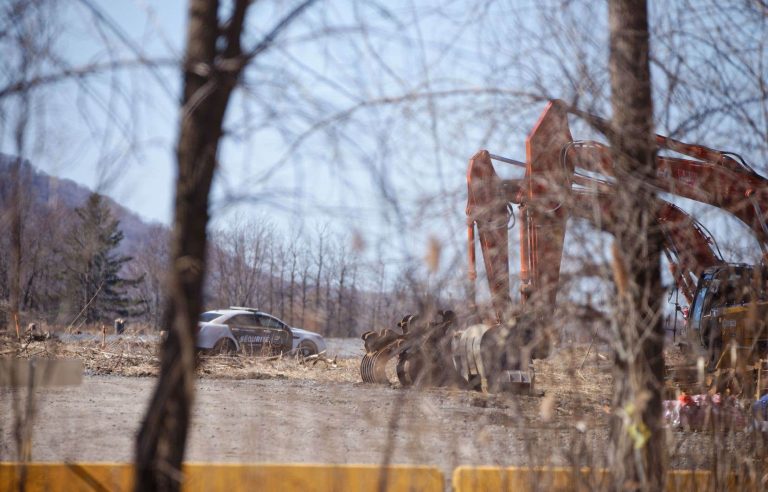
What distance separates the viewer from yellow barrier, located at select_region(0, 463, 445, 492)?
169 inches

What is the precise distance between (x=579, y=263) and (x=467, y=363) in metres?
8.18

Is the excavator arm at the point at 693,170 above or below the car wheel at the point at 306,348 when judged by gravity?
above

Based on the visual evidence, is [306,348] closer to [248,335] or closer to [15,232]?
[248,335]

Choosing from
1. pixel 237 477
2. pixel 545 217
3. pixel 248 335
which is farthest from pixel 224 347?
pixel 545 217

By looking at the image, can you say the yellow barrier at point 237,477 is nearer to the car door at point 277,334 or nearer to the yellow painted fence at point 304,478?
the yellow painted fence at point 304,478

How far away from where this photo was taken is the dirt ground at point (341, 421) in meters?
4.10

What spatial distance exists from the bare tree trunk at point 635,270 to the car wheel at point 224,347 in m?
15.0

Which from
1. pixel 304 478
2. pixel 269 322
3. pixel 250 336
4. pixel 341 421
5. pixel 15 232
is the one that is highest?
pixel 15 232

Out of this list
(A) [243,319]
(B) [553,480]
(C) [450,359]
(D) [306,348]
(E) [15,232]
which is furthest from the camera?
(D) [306,348]

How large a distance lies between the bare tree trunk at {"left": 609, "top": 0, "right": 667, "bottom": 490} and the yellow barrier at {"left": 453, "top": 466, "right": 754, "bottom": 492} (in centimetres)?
21

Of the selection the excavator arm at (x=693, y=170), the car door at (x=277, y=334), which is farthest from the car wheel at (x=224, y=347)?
the excavator arm at (x=693, y=170)

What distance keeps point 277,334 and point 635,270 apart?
55.2ft

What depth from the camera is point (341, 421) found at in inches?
359

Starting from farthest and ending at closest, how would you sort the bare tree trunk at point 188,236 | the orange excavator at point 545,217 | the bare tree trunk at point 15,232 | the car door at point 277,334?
the car door at point 277,334 → the orange excavator at point 545,217 → the bare tree trunk at point 15,232 → the bare tree trunk at point 188,236
